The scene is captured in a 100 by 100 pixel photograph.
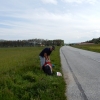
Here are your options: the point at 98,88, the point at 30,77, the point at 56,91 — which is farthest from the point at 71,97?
the point at 30,77

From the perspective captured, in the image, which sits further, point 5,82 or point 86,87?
point 86,87

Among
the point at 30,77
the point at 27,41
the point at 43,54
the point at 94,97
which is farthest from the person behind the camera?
the point at 27,41

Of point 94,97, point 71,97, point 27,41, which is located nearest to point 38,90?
point 71,97

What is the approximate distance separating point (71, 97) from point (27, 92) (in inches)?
55.2

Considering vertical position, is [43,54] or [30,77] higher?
[43,54]

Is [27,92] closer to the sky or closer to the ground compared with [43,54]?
closer to the ground

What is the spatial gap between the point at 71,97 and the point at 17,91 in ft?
5.74

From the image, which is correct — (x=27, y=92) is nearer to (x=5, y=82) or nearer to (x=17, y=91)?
(x=17, y=91)

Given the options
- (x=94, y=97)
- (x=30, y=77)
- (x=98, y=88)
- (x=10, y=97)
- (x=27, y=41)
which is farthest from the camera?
(x=27, y=41)

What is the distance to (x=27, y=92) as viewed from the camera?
6.30 meters

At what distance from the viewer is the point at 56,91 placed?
6656mm

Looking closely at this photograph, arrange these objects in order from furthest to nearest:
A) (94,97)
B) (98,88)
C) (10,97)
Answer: (98,88)
(94,97)
(10,97)

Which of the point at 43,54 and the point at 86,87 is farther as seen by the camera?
the point at 43,54

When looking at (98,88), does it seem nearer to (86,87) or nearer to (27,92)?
(86,87)
